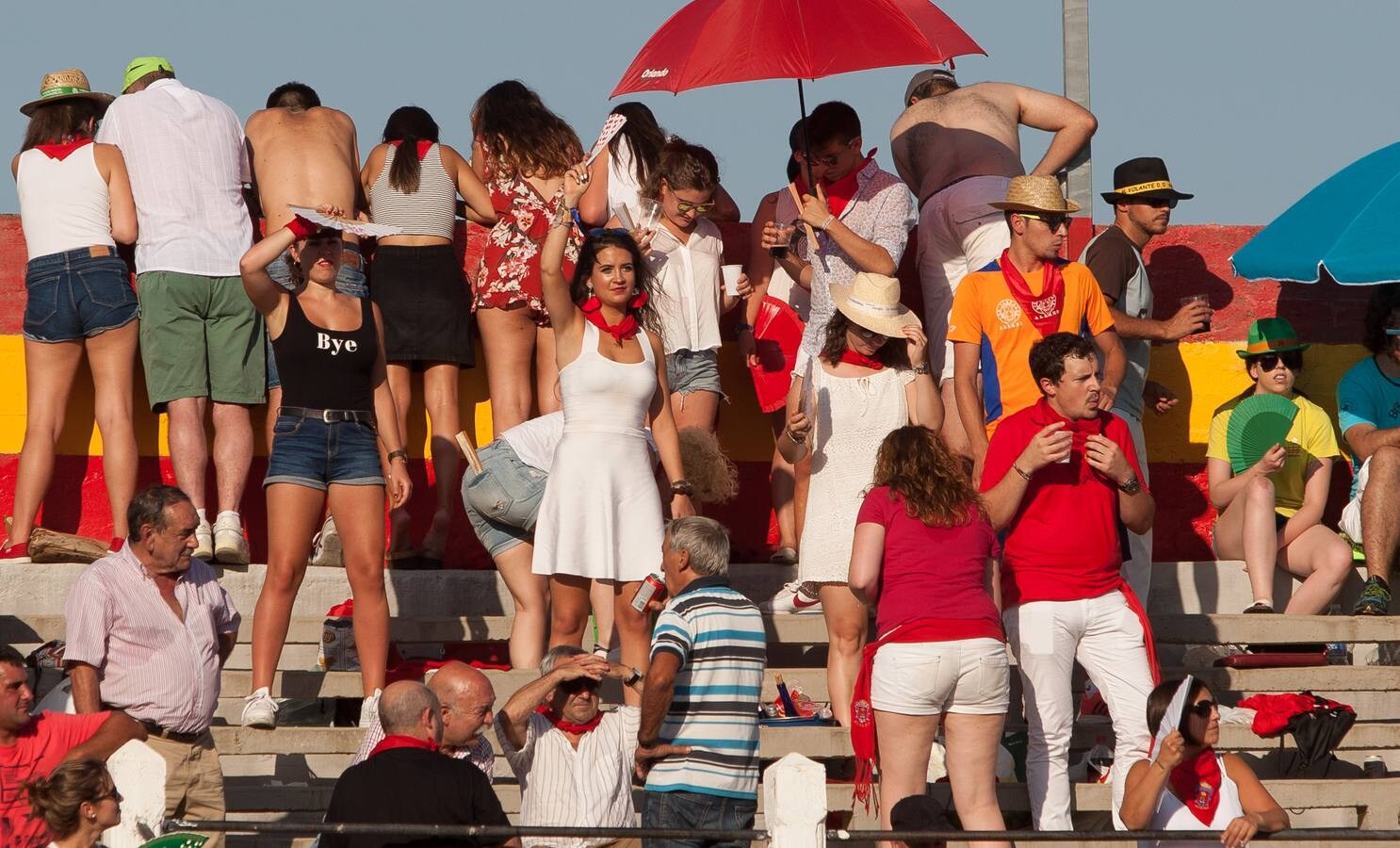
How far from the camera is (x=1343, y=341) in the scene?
1067 cm

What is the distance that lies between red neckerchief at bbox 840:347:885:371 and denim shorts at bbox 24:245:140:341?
3229 millimetres

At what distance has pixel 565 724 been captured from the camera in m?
6.41

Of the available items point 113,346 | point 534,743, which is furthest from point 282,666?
point 534,743

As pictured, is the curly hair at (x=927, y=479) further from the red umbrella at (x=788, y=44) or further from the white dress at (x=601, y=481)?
the red umbrella at (x=788, y=44)

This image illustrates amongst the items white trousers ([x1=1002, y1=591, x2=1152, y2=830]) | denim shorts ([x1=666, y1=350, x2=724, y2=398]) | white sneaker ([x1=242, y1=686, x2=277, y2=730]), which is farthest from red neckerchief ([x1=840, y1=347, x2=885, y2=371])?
white sneaker ([x1=242, y1=686, x2=277, y2=730])

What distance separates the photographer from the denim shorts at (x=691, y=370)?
902 cm

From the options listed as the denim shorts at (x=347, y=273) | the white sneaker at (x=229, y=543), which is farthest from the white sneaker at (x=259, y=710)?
the denim shorts at (x=347, y=273)

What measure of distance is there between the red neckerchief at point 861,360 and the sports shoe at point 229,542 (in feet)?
9.01

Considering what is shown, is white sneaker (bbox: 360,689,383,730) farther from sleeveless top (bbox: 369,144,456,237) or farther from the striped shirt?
sleeveless top (bbox: 369,144,456,237)

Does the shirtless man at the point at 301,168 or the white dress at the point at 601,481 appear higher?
the shirtless man at the point at 301,168

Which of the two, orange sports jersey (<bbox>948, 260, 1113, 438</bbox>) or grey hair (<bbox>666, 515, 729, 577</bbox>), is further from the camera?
orange sports jersey (<bbox>948, 260, 1113, 438</bbox>)

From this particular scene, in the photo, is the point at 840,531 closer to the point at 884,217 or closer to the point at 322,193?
the point at 884,217

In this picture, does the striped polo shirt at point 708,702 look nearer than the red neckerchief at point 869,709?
Yes

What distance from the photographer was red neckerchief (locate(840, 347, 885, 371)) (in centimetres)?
812
